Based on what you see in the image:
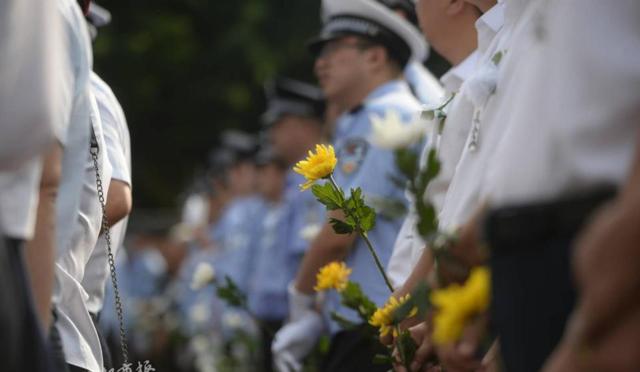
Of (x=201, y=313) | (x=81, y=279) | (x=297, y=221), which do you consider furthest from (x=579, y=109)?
(x=201, y=313)

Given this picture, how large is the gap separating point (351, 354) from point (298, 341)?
2.16ft

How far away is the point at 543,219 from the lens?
2.47 meters

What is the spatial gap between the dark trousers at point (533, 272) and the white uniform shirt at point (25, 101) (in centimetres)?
89

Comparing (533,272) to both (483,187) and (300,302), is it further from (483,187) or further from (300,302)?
(300,302)

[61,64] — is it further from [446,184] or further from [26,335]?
[446,184]

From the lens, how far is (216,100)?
48.2 feet

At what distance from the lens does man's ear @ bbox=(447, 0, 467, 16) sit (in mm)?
4445

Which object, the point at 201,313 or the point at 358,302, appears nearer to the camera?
the point at 358,302

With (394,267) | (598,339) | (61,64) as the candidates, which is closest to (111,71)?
(394,267)

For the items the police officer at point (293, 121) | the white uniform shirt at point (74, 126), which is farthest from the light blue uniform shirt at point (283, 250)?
the white uniform shirt at point (74, 126)

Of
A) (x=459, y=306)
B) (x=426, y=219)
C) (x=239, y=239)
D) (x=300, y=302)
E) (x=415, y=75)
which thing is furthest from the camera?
(x=239, y=239)

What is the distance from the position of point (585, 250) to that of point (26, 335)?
3.65 feet

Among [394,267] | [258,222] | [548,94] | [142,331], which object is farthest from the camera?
[142,331]

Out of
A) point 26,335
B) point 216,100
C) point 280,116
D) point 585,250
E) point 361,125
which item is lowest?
point 216,100
